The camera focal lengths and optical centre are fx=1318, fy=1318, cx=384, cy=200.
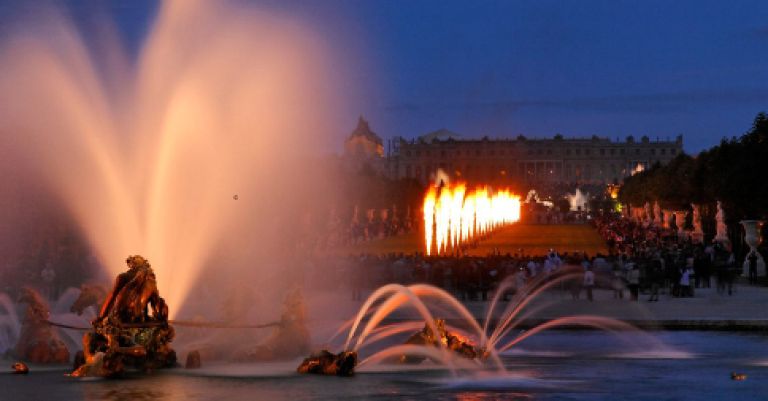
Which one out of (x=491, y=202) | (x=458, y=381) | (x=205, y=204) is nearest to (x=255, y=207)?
(x=491, y=202)

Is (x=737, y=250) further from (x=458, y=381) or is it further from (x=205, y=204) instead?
(x=458, y=381)

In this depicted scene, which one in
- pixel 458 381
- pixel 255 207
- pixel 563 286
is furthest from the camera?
pixel 255 207

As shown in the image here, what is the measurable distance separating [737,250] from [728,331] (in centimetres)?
3582

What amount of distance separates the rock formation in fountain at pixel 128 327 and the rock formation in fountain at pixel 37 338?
180 cm

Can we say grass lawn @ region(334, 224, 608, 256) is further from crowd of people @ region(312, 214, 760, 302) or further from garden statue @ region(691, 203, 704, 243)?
crowd of people @ region(312, 214, 760, 302)

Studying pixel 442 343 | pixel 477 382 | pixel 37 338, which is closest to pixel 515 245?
pixel 442 343

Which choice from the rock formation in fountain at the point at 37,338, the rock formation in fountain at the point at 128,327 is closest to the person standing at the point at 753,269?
the rock formation in fountain at the point at 37,338

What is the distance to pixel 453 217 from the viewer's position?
251 feet

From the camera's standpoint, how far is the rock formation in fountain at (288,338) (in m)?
20.8

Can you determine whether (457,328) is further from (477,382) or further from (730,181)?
(730,181)

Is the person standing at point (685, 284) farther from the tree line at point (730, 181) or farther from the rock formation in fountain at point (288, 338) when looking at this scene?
the tree line at point (730, 181)

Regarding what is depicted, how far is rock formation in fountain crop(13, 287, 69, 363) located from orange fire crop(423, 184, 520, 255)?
42576 mm

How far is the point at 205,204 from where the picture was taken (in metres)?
29.9

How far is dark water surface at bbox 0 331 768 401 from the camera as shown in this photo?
16.7 meters
